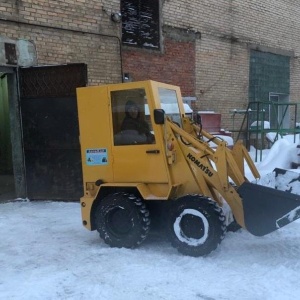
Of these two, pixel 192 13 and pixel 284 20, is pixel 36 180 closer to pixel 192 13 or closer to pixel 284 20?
pixel 192 13

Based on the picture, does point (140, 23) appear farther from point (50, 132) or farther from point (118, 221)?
point (118, 221)

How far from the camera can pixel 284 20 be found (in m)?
14.2

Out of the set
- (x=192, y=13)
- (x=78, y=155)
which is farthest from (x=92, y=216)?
(x=192, y=13)

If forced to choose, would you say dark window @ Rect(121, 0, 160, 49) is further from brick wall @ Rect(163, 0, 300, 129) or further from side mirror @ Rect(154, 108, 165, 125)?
side mirror @ Rect(154, 108, 165, 125)

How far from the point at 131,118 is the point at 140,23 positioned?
5808mm

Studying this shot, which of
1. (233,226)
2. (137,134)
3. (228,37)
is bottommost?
(233,226)

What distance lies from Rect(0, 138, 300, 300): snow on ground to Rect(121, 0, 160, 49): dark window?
5537mm

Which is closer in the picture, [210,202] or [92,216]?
[210,202]

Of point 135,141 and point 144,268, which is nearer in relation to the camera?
point 144,268

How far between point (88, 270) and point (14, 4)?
5.31m

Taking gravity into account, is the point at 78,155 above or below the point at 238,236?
above

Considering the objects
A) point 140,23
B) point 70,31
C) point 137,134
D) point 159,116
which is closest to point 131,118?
point 137,134

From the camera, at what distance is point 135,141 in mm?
4746

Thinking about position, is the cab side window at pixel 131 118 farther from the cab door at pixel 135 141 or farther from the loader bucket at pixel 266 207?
the loader bucket at pixel 266 207
